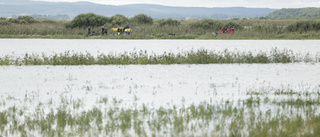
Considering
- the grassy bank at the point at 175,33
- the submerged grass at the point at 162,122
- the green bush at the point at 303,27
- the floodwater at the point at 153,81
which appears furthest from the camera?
the green bush at the point at 303,27

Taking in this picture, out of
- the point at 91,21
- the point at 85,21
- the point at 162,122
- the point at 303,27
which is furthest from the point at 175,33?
the point at 162,122

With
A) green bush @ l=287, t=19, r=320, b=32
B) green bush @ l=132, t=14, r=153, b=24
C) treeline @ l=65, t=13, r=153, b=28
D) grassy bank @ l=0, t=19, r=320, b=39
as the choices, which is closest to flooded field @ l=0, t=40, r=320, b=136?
grassy bank @ l=0, t=19, r=320, b=39

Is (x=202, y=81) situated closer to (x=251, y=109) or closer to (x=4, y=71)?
(x=251, y=109)

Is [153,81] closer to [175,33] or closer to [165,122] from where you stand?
[165,122]

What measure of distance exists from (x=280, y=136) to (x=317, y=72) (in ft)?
38.9

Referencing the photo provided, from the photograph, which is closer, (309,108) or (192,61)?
(309,108)

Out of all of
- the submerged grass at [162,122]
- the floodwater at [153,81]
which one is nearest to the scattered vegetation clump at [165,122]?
the submerged grass at [162,122]

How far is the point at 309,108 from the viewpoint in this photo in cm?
938

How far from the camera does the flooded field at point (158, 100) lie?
780 centimetres

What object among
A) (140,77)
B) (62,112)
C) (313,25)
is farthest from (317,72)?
(313,25)

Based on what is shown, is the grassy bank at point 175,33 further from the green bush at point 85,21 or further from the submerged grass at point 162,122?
the submerged grass at point 162,122

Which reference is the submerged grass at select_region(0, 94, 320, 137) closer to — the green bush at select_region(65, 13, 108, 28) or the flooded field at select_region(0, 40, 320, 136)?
the flooded field at select_region(0, 40, 320, 136)

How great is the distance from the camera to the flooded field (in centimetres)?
780

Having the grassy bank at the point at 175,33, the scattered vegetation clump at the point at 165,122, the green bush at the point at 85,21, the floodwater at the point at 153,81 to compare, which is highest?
the green bush at the point at 85,21
